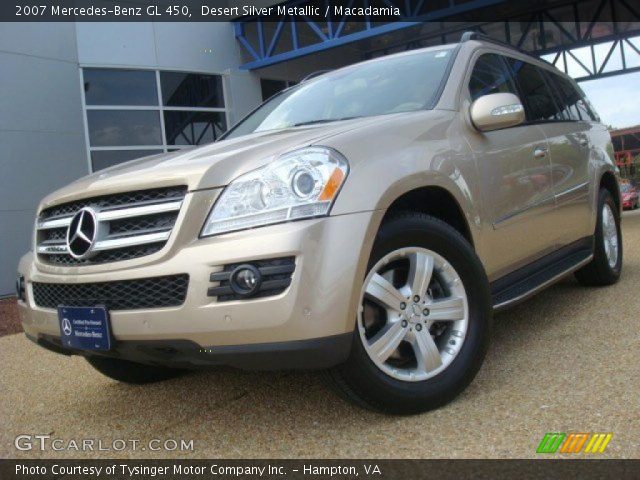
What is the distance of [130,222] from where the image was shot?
2410 mm

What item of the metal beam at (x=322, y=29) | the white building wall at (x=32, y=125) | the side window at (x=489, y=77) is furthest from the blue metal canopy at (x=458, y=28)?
the side window at (x=489, y=77)

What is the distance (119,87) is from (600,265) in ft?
30.5

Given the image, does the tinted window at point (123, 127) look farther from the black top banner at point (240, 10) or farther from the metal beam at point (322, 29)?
the metal beam at point (322, 29)

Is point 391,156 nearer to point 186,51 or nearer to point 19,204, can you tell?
point 19,204

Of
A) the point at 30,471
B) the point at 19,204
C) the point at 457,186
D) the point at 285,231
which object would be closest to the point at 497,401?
the point at 457,186

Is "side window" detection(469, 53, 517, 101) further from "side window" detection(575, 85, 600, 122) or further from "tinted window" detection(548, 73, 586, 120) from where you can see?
"side window" detection(575, 85, 600, 122)

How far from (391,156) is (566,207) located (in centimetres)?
192

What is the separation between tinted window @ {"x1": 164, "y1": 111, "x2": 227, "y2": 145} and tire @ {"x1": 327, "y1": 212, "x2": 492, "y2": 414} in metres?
9.67

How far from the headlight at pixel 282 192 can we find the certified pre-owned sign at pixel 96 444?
949 millimetres

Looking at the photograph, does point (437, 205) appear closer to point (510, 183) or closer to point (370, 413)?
point (510, 183)

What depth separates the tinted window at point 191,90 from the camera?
1170cm

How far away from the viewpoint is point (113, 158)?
36.2 feet

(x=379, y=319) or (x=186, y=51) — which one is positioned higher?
(x=186, y=51)

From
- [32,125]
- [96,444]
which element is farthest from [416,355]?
[32,125]
